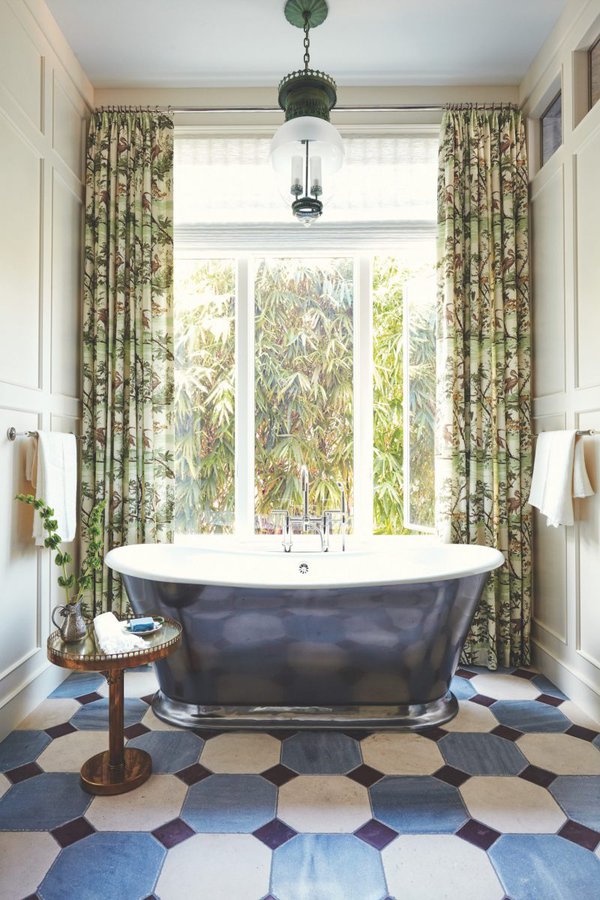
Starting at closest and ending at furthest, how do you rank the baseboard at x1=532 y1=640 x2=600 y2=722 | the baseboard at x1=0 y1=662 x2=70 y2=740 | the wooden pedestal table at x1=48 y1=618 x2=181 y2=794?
the wooden pedestal table at x1=48 y1=618 x2=181 y2=794 < the baseboard at x1=0 y1=662 x2=70 y2=740 < the baseboard at x1=532 y1=640 x2=600 y2=722

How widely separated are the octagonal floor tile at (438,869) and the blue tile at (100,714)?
1.19 meters

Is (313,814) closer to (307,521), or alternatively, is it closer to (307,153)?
(307,521)

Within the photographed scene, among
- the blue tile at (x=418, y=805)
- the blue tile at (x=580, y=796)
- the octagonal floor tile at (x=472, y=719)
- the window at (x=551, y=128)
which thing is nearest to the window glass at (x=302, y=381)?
the window at (x=551, y=128)

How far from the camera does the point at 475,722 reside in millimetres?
2322

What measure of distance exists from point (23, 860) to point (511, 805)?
4.65 feet

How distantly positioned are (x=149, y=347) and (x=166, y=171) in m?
0.92

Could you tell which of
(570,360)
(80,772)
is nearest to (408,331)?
(570,360)

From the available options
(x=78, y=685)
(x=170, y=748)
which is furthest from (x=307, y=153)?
(x=78, y=685)

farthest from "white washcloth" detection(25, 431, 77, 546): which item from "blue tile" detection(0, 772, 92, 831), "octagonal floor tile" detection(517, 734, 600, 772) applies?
"octagonal floor tile" detection(517, 734, 600, 772)

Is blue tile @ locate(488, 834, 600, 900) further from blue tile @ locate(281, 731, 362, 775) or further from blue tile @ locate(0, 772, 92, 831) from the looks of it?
blue tile @ locate(0, 772, 92, 831)

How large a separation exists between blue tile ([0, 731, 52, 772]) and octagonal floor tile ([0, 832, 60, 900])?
0.42 metres

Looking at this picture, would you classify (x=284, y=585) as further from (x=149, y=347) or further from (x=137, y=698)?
(x=149, y=347)

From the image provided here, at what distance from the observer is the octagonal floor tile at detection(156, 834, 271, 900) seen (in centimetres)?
146

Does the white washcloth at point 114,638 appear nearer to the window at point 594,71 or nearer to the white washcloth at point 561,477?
the white washcloth at point 561,477
